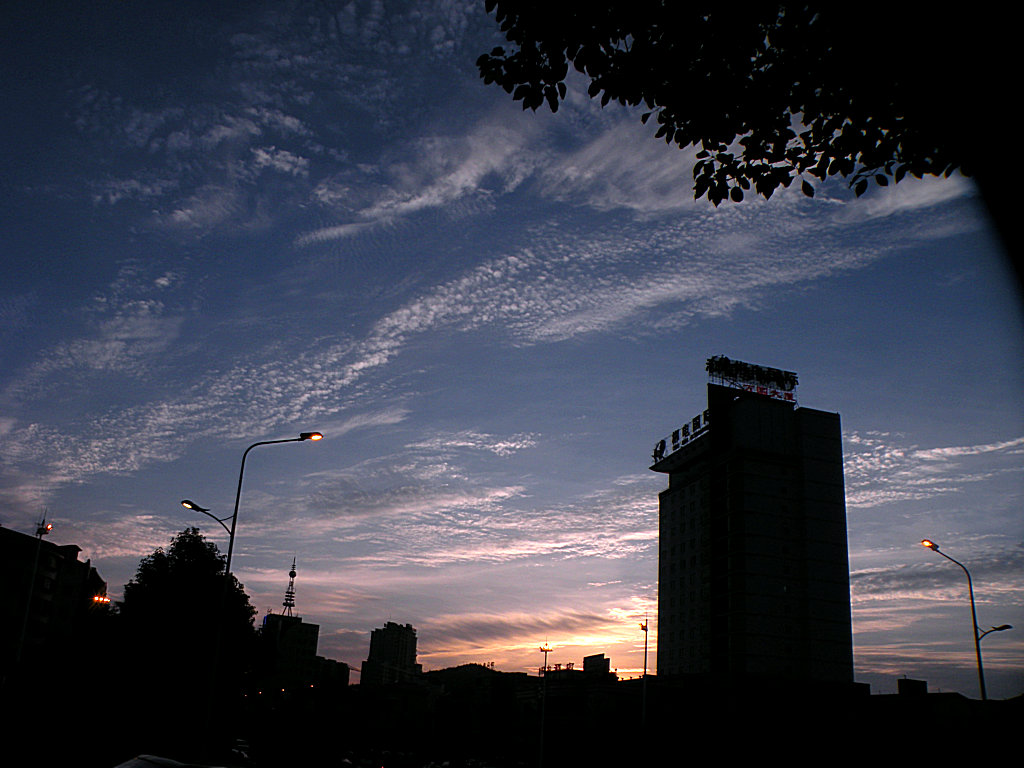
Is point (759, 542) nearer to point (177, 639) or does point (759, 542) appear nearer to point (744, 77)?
point (177, 639)

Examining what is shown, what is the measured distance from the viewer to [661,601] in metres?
101

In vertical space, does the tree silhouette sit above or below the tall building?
below

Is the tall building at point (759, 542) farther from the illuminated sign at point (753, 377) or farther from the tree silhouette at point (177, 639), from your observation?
the tree silhouette at point (177, 639)

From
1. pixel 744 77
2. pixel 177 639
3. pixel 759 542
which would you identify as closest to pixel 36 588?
pixel 177 639

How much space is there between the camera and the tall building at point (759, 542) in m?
84.8

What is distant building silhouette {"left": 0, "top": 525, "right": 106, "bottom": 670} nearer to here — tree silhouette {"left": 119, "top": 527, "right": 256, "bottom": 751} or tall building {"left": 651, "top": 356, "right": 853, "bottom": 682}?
tree silhouette {"left": 119, "top": 527, "right": 256, "bottom": 751}

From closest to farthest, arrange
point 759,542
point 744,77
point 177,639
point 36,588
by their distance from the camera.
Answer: point 744,77, point 177,639, point 36,588, point 759,542

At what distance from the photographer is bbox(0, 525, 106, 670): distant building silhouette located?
255 ft

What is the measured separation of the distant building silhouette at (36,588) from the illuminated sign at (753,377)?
74.3 m

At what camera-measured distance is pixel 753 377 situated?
97.0 meters

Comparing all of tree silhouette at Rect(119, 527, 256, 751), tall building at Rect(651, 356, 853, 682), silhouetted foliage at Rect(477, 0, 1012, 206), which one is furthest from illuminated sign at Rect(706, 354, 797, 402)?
silhouetted foliage at Rect(477, 0, 1012, 206)

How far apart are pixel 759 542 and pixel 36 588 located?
81709mm

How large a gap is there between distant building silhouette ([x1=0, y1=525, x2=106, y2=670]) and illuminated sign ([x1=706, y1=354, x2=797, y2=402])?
244 feet

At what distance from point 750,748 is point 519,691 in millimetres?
66528
